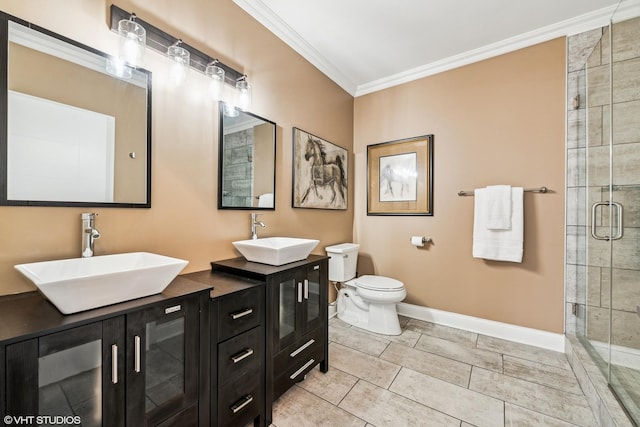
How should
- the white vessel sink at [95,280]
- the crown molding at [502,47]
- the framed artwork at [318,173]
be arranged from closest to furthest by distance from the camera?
the white vessel sink at [95,280] → the crown molding at [502,47] → the framed artwork at [318,173]

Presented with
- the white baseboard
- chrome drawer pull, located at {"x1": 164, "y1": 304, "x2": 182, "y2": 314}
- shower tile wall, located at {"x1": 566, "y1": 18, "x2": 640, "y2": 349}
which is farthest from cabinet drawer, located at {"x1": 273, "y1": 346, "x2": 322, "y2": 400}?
shower tile wall, located at {"x1": 566, "y1": 18, "x2": 640, "y2": 349}

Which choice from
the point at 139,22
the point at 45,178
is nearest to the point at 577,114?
the point at 139,22

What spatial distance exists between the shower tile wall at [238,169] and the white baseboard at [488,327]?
2071 millimetres

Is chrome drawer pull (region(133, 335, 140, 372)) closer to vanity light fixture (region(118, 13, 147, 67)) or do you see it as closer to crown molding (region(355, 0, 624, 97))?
vanity light fixture (region(118, 13, 147, 67))

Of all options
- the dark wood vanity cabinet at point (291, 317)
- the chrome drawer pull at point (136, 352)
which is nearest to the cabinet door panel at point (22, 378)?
the chrome drawer pull at point (136, 352)

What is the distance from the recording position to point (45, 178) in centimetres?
108

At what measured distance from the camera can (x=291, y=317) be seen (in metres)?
1.60

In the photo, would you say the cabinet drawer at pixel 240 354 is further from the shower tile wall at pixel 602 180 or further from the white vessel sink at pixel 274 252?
the shower tile wall at pixel 602 180

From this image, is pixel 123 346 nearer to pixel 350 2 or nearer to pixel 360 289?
pixel 360 289

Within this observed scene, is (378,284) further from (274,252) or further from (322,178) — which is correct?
(274,252)

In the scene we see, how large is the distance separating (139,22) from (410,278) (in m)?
2.92

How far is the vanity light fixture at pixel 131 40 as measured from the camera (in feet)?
4.16

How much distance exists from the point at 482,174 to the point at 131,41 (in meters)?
2.74

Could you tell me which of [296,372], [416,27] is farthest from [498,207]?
[296,372]
